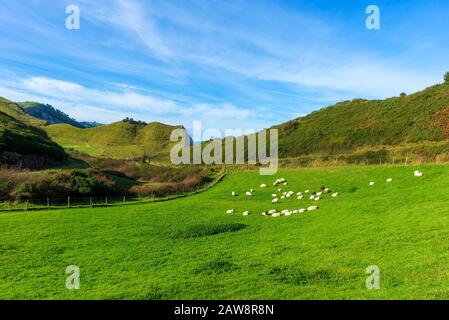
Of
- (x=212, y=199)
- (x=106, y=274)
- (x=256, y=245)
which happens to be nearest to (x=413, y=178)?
(x=256, y=245)

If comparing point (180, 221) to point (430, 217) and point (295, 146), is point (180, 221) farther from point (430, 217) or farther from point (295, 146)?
point (295, 146)

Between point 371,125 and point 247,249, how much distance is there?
8525 centimetres

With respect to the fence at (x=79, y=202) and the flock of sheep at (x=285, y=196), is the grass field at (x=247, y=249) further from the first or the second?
the fence at (x=79, y=202)

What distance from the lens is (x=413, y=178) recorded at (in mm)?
32094

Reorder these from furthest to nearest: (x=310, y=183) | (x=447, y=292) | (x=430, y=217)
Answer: (x=310, y=183)
(x=430, y=217)
(x=447, y=292)

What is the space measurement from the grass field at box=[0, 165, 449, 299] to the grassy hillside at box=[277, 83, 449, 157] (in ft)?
180

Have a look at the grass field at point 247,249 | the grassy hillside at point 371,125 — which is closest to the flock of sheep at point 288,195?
the grass field at point 247,249

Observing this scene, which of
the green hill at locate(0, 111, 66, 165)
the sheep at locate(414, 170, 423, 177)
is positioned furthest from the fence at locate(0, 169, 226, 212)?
the sheep at locate(414, 170, 423, 177)

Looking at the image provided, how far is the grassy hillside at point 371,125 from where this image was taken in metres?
84.3

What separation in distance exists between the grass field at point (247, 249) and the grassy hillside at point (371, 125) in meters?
54.8

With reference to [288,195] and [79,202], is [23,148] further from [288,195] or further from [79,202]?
[288,195]

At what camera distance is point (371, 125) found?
9706 centimetres

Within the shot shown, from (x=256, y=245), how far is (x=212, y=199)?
2181cm
